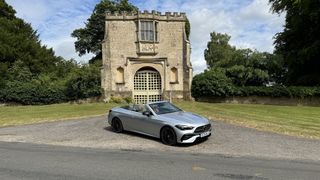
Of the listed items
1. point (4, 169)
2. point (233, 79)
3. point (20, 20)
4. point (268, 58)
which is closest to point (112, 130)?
point (4, 169)

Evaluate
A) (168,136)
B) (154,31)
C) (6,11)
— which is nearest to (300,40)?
(154,31)

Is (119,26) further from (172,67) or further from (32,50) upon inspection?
(32,50)

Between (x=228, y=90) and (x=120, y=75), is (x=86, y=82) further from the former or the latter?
(x=228, y=90)

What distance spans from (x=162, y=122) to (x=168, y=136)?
63cm

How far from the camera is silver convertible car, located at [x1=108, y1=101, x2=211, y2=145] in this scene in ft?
45.3

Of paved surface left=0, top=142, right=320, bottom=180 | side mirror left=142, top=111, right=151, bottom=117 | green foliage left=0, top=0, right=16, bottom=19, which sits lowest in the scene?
paved surface left=0, top=142, right=320, bottom=180

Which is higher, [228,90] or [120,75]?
[120,75]

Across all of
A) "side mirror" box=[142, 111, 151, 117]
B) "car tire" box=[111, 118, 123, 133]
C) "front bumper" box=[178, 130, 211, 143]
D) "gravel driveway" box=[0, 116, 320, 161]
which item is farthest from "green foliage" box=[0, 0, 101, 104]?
"front bumper" box=[178, 130, 211, 143]

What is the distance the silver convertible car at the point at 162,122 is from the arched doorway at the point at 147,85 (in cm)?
2007

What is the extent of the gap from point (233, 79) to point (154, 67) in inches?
407

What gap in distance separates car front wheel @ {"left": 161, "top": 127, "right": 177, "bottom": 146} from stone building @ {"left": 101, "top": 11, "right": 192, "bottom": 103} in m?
22.6

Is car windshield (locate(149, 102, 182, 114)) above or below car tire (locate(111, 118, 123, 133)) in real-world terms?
above

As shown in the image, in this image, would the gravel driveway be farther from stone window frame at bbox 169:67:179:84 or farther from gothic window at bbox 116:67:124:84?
stone window frame at bbox 169:67:179:84

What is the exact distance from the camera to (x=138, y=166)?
10.0 m
